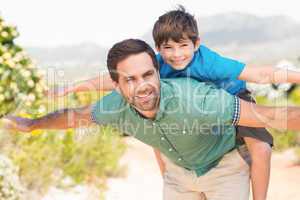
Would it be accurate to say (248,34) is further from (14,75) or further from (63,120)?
(63,120)

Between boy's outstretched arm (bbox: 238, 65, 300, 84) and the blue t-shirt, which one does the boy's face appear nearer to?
the blue t-shirt

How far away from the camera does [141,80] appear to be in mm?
3025

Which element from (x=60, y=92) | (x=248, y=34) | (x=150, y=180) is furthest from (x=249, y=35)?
(x=60, y=92)

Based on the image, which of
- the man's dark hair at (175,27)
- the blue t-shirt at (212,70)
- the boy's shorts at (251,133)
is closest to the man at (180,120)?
A: the boy's shorts at (251,133)

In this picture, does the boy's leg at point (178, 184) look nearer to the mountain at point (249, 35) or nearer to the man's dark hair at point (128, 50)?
the man's dark hair at point (128, 50)

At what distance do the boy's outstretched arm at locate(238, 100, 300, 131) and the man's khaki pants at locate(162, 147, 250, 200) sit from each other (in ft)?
1.99

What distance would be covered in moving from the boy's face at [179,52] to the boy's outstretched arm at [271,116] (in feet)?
2.34

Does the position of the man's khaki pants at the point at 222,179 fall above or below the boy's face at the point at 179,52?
below

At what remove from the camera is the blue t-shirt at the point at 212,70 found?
356 centimetres

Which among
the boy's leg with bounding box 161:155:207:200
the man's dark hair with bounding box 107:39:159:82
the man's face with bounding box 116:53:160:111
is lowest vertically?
the boy's leg with bounding box 161:155:207:200

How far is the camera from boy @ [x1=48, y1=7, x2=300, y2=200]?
11.8 ft

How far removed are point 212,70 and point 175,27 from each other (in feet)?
1.09

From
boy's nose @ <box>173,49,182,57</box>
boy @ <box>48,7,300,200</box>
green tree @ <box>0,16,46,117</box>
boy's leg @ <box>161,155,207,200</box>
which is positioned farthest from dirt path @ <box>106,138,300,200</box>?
boy's nose @ <box>173,49,182,57</box>

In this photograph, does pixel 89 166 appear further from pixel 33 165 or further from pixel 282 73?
pixel 282 73
